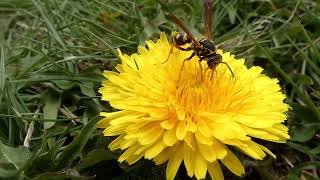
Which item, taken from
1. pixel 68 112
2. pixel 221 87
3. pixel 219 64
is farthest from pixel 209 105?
pixel 68 112

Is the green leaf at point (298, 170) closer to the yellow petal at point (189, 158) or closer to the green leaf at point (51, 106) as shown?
the yellow petal at point (189, 158)

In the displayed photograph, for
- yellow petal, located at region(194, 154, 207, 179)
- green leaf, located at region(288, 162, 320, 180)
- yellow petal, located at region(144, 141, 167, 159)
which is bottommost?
green leaf, located at region(288, 162, 320, 180)

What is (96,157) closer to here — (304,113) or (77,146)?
(77,146)

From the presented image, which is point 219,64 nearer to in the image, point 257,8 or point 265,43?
point 265,43

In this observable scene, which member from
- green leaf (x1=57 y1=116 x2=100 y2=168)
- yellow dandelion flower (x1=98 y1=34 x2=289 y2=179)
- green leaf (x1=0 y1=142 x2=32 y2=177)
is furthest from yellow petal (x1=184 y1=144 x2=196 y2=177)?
green leaf (x1=0 y1=142 x2=32 y2=177)

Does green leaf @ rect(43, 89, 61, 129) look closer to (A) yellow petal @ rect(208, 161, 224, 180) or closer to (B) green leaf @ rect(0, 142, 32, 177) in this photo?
(B) green leaf @ rect(0, 142, 32, 177)
